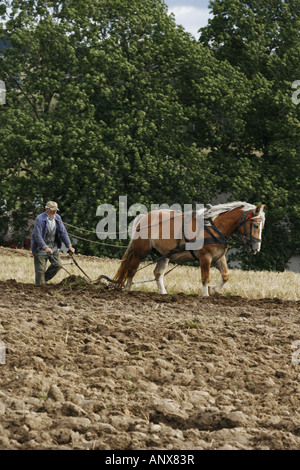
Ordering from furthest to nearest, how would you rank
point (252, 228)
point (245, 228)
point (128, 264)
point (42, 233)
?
1. point (128, 264)
2. point (42, 233)
3. point (245, 228)
4. point (252, 228)

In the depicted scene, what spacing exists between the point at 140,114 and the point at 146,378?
18.1 metres

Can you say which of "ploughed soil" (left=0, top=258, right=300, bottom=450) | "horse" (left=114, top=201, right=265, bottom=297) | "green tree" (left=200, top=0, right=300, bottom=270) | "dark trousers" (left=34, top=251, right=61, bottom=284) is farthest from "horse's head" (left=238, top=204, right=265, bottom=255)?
"green tree" (left=200, top=0, right=300, bottom=270)

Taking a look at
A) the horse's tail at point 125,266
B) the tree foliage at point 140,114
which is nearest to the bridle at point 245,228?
the horse's tail at point 125,266

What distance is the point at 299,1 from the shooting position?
89.7ft

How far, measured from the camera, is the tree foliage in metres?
23.3

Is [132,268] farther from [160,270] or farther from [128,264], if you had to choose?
[160,270]

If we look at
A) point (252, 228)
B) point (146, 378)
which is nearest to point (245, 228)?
point (252, 228)

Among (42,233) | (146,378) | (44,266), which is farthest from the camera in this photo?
(44,266)

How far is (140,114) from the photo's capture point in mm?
23672

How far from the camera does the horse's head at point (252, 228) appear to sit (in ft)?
37.4

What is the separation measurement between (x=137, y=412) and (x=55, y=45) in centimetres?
2013

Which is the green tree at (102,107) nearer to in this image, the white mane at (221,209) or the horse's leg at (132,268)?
the horse's leg at (132,268)

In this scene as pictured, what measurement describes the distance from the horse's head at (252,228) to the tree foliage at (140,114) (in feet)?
38.7

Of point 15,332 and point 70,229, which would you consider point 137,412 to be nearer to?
point 15,332
